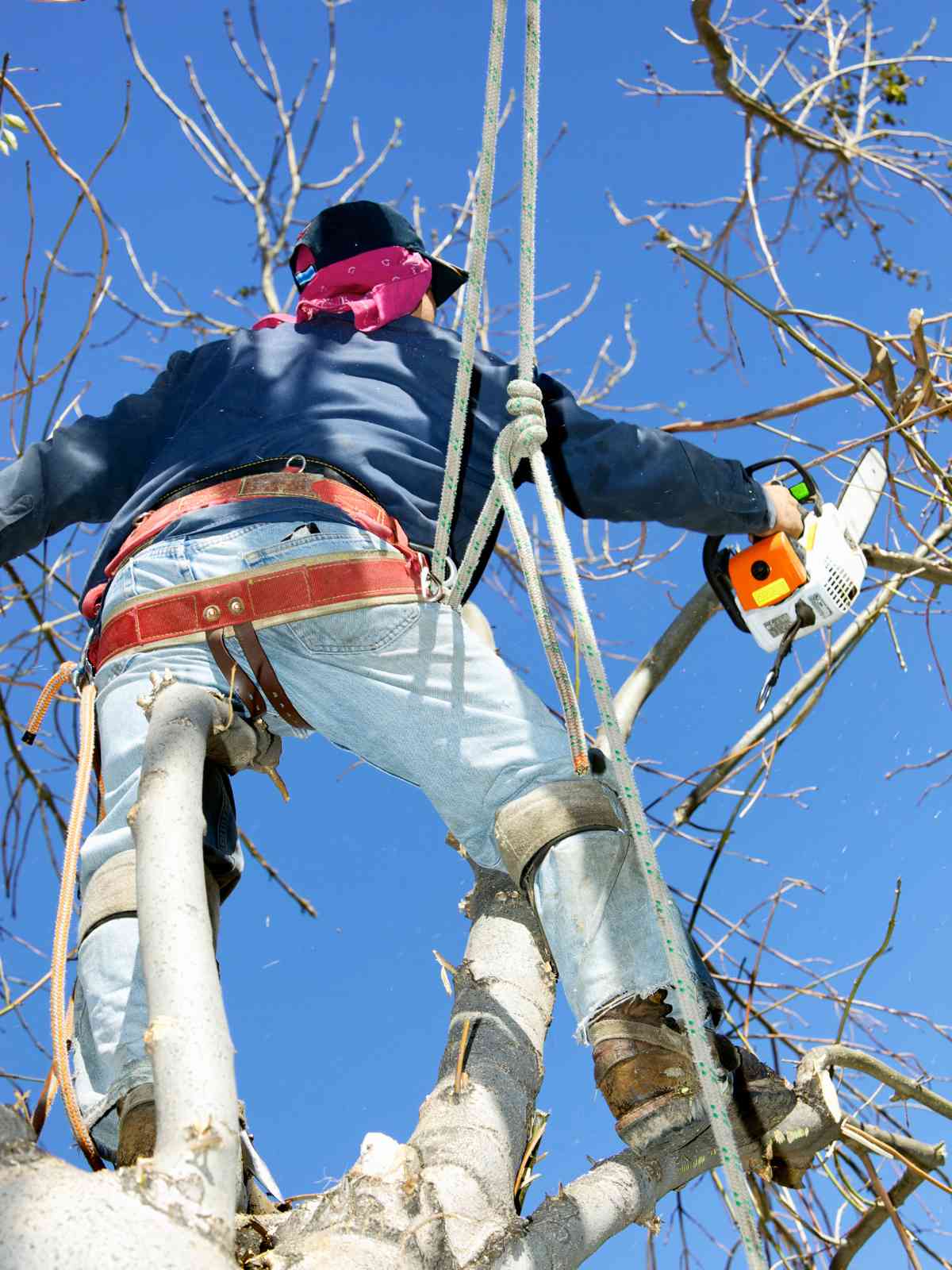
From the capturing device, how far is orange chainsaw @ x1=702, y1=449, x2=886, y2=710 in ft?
9.02

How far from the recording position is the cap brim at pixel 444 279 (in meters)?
2.78

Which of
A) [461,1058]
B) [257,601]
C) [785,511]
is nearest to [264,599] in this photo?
[257,601]

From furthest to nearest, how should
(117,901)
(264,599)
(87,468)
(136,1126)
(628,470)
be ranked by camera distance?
(87,468) < (628,470) < (264,599) < (117,901) < (136,1126)

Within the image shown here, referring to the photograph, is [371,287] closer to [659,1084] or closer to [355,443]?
[355,443]

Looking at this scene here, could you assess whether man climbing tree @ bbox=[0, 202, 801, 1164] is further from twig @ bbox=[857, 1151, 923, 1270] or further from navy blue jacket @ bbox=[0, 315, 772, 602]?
twig @ bbox=[857, 1151, 923, 1270]

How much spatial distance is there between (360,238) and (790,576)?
110 centimetres

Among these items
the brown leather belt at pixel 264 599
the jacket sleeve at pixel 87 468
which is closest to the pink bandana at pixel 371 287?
the jacket sleeve at pixel 87 468

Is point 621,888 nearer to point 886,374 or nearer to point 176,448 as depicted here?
point 176,448

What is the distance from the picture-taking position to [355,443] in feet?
7.50

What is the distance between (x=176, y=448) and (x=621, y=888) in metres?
1.12

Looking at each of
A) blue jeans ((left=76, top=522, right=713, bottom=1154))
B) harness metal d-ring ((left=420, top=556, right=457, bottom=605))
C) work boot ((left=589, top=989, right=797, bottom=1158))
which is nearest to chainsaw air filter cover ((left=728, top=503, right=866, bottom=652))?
harness metal d-ring ((left=420, top=556, right=457, bottom=605))

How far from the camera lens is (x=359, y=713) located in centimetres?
216

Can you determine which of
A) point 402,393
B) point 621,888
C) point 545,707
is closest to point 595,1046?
point 621,888

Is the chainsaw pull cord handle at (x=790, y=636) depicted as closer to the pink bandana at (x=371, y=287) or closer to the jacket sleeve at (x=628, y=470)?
the jacket sleeve at (x=628, y=470)
